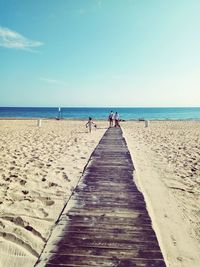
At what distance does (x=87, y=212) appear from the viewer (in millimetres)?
4492

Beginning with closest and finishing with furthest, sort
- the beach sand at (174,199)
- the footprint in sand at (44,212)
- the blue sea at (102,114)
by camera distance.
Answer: the beach sand at (174,199) < the footprint in sand at (44,212) < the blue sea at (102,114)

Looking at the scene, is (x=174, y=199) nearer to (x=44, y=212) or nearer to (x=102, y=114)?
(x=44, y=212)

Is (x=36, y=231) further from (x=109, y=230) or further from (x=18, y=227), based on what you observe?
(x=109, y=230)

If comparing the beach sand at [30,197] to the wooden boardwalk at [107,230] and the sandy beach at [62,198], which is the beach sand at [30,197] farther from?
the wooden boardwalk at [107,230]

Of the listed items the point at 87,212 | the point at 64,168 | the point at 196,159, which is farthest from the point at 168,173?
the point at 87,212

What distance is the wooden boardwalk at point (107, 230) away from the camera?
3146mm

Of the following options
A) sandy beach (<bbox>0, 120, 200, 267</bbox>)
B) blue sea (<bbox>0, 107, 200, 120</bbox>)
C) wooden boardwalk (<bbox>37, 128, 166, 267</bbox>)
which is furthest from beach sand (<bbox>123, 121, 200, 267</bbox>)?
blue sea (<bbox>0, 107, 200, 120</bbox>)

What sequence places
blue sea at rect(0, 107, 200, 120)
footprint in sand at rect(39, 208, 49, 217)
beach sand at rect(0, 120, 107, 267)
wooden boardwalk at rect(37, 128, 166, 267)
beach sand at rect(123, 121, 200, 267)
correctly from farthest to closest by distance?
blue sea at rect(0, 107, 200, 120) → footprint in sand at rect(39, 208, 49, 217) → beach sand at rect(123, 121, 200, 267) → beach sand at rect(0, 120, 107, 267) → wooden boardwalk at rect(37, 128, 166, 267)

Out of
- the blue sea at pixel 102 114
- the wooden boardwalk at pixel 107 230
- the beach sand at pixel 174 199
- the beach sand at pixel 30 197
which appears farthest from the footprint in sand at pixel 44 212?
the blue sea at pixel 102 114

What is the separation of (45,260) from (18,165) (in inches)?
216

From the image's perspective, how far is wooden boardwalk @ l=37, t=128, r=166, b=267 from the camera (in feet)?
10.3

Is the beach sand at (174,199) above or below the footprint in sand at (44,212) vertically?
below

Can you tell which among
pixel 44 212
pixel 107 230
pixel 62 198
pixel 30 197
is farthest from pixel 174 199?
pixel 30 197

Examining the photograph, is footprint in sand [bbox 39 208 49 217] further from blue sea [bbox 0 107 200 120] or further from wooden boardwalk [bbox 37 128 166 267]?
blue sea [bbox 0 107 200 120]
